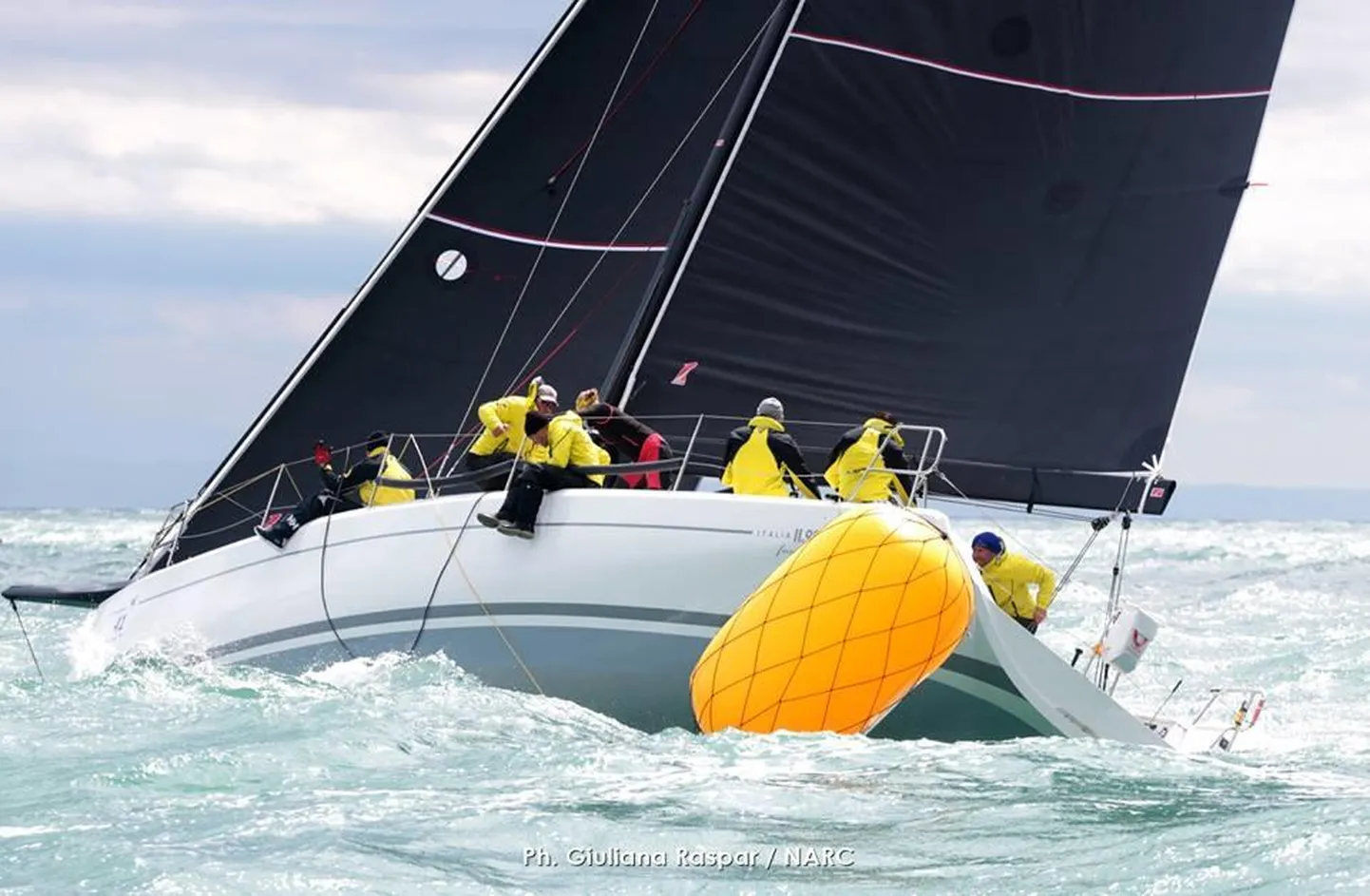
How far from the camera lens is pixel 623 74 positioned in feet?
38.7

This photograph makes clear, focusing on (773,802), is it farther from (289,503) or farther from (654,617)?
(289,503)

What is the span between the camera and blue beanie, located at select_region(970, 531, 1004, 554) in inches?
327

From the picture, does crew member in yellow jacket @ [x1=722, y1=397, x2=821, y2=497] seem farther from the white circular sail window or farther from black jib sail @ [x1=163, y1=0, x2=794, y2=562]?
the white circular sail window

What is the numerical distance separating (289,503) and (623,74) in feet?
9.84

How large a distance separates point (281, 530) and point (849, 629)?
3.52 m

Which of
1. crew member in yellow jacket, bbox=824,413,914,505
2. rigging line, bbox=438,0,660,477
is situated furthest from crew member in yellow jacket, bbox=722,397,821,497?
rigging line, bbox=438,0,660,477

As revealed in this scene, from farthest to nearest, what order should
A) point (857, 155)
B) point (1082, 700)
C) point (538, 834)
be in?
point (857, 155)
point (1082, 700)
point (538, 834)

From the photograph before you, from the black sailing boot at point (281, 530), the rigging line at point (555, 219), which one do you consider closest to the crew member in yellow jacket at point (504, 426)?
the black sailing boot at point (281, 530)

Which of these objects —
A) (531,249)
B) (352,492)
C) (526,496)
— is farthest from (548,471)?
(531,249)

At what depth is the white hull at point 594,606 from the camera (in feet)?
24.3

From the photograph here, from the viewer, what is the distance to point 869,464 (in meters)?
8.09


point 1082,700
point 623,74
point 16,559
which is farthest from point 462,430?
point 16,559

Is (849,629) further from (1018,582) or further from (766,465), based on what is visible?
(1018,582)

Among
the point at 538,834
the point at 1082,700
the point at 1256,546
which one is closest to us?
the point at 538,834
